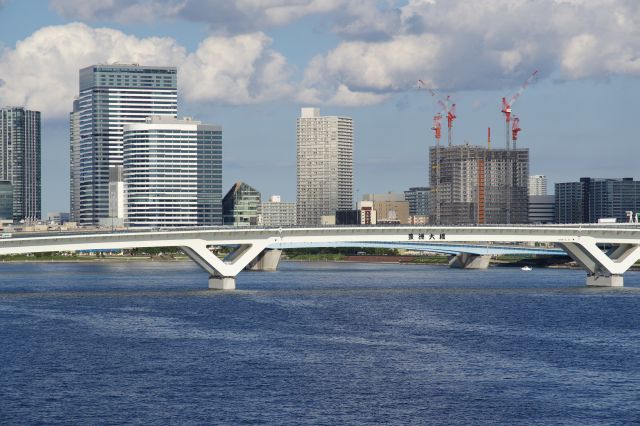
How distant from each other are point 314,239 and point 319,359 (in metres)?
69.3

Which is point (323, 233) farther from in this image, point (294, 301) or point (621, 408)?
point (621, 408)

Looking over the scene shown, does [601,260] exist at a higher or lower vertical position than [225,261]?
lower

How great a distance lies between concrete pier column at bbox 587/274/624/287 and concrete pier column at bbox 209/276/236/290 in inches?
1979

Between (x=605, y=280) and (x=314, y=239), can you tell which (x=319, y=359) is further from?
(x=605, y=280)

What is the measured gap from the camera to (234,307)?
13025cm

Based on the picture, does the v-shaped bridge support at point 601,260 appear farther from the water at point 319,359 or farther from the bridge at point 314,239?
the water at point 319,359

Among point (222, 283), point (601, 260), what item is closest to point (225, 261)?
point (222, 283)

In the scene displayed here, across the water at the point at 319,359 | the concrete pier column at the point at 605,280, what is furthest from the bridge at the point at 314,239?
the water at the point at 319,359

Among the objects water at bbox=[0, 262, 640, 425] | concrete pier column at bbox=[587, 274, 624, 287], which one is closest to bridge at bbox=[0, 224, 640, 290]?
concrete pier column at bbox=[587, 274, 624, 287]

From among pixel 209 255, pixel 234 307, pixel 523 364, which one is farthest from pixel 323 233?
pixel 523 364

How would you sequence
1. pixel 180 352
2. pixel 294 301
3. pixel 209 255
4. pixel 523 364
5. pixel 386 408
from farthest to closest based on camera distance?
pixel 209 255, pixel 294 301, pixel 180 352, pixel 523 364, pixel 386 408

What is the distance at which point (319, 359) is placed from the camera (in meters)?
88.1

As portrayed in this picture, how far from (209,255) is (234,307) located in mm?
23943

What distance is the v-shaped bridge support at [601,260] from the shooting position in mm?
164000
